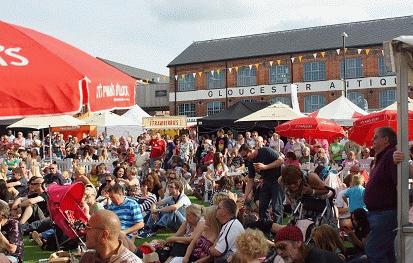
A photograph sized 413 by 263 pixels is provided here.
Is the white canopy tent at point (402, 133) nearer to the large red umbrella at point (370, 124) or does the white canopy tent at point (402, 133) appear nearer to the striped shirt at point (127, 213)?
the striped shirt at point (127, 213)

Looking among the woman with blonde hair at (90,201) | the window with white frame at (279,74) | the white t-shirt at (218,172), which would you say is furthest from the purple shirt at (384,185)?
the window with white frame at (279,74)

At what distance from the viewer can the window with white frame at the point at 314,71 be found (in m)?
51.8

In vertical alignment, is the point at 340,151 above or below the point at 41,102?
below

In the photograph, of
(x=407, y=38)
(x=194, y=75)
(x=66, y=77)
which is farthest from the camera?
(x=194, y=75)

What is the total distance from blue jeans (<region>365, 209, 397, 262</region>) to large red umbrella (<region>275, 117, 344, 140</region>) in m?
10.2

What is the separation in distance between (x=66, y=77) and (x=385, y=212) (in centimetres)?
344

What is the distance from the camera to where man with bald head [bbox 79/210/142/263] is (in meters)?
4.44

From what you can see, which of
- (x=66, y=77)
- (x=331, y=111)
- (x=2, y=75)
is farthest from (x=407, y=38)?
(x=331, y=111)

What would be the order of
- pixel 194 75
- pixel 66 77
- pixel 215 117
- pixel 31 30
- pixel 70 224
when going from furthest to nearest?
pixel 194 75 < pixel 215 117 < pixel 70 224 < pixel 31 30 < pixel 66 77

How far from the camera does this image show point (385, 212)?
5.70 meters

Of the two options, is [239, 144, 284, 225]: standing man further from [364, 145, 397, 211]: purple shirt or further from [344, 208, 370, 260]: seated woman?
[364, 145, 397, 211]: purple shirt

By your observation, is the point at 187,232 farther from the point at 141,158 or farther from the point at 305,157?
the point at 141,158

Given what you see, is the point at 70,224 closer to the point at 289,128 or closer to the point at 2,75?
the point at 2,75

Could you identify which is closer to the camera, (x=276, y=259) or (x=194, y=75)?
(x=276, y=259)
